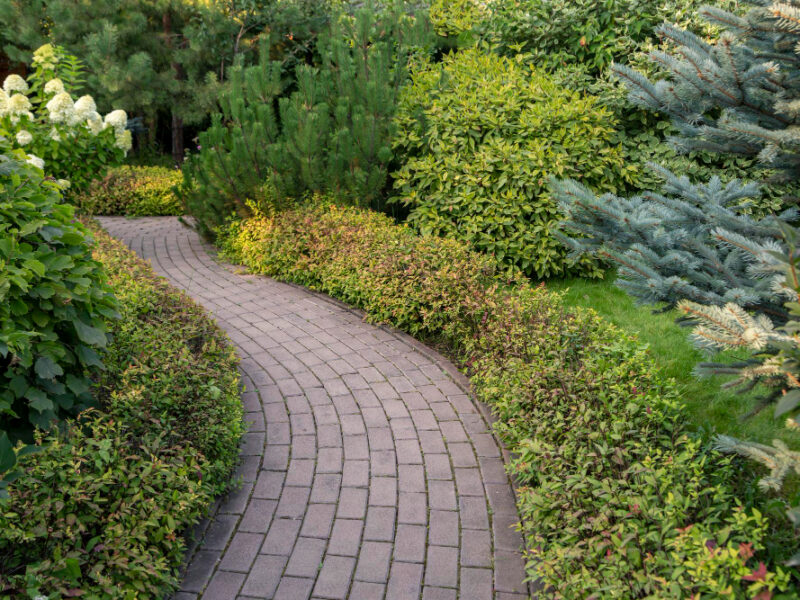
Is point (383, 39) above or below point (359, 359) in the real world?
above

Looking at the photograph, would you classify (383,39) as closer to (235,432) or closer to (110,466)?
(235,432)

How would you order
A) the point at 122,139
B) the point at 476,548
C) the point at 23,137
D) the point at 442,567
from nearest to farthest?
1. the point at 442,567
2. the point at 476,548
3. the point at 23,137
4. the point at 122,139

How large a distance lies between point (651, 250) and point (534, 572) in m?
1.52

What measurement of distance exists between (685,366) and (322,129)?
4.52 meters

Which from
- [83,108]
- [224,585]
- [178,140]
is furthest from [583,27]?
[178,140]

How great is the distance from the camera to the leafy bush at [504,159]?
629 centimetres

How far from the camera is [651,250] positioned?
281 centimetres

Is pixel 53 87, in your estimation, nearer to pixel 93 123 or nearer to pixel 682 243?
pixel 93 123

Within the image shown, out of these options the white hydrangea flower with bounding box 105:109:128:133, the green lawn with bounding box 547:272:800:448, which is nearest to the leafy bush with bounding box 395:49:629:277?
the green lawn with bounding box 547:272:800:448

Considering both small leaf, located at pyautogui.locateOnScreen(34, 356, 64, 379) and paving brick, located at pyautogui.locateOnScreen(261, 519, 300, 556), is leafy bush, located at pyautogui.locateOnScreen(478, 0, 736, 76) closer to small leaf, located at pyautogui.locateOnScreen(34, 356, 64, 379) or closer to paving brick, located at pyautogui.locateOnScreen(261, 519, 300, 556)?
paving brick, located at pyautogui.locateOnScreen(261, 519, 300, 556)

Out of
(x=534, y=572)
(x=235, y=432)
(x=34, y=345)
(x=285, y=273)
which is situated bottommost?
(x=285, y=273)

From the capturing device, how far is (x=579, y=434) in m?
3.27

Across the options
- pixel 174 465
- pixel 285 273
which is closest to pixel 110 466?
pixel 174 465

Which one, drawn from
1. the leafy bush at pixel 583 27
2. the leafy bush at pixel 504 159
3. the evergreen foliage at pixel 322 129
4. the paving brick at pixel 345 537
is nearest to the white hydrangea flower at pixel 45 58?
the evergreen foliage at pixel 322 129
